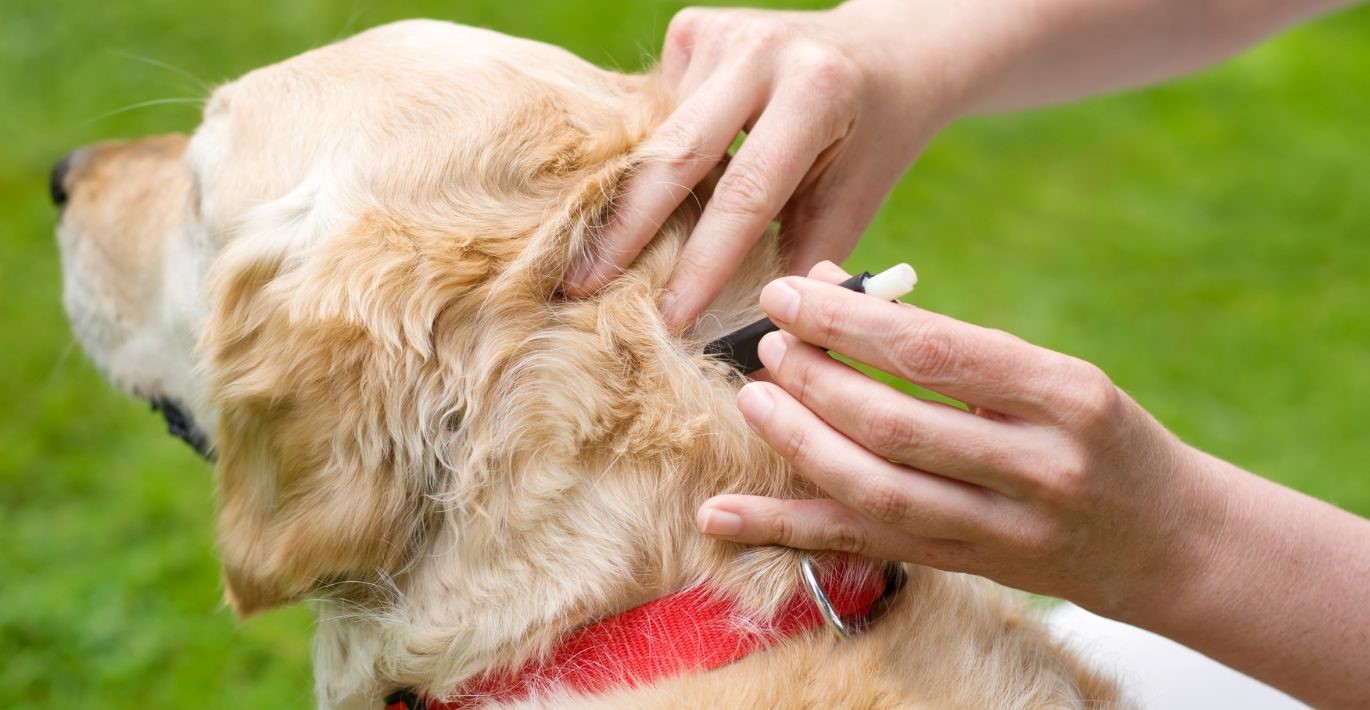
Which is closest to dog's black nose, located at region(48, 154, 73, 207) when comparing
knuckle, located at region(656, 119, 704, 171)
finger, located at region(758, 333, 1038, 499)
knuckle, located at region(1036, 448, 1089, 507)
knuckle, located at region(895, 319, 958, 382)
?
knuckle, located at region(656, 119, 704, 171)

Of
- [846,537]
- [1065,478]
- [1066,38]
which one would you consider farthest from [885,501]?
[1066,38]

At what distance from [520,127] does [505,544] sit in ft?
2.08

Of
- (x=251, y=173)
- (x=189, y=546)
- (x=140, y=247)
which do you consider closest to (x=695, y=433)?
(x=251, y=173)

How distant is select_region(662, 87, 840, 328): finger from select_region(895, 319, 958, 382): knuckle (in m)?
0.39

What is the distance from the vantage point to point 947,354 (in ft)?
4.69

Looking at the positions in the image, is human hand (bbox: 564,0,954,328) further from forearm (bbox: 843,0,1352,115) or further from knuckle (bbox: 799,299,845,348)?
knuckle (bbox: 799,299,845,348)

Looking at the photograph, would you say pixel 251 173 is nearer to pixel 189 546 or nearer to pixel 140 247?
pixel 140 247

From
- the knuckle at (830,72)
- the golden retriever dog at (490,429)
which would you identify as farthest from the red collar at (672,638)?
the knuckle at (830,72)

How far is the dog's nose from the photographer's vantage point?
2.72m

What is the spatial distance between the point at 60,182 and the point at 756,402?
203 cm

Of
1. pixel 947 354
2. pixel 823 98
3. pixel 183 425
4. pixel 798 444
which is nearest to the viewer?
pixel 947 354

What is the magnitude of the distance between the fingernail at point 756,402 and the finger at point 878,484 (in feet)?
0.03

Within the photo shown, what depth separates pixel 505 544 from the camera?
1.66m

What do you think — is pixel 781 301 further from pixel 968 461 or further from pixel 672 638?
pixel 672 638
